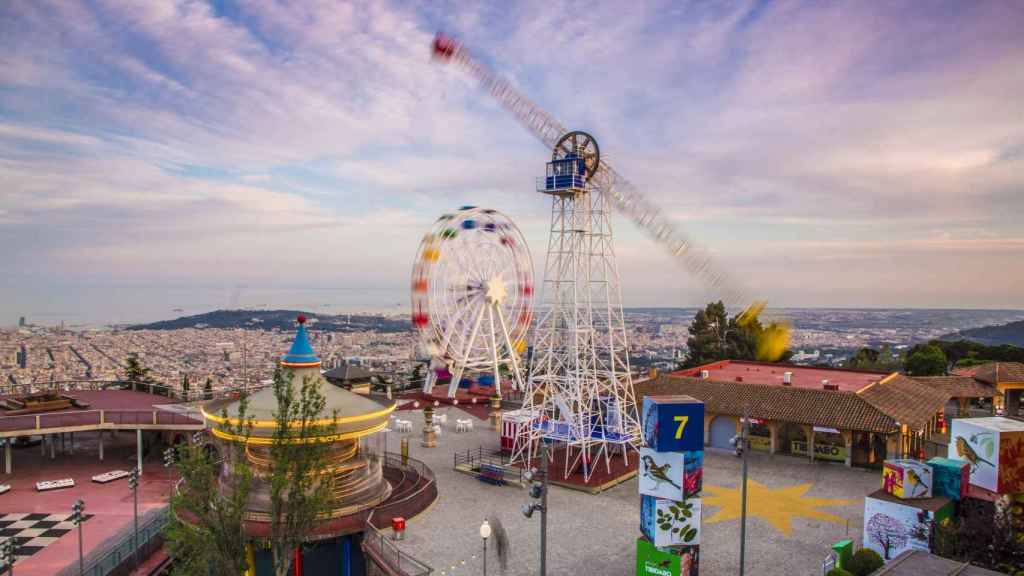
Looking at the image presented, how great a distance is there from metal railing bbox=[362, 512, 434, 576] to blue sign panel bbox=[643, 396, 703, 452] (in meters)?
6.63

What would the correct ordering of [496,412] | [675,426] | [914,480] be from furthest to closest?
[496,412] → [914,480] → [675,426]

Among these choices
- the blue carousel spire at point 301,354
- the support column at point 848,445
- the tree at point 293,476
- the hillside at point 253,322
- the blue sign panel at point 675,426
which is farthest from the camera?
the hillside at point 253,322

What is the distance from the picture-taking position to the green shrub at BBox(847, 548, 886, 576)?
56.3 feet

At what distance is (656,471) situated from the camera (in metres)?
17.1

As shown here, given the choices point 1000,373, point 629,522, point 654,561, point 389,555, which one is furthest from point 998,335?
point 389,555

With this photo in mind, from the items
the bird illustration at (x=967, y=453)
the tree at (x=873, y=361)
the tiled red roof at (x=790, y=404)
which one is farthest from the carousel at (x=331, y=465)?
the tree at (x=873, y=361)

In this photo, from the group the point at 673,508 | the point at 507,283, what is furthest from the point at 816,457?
A: the point at 507,283

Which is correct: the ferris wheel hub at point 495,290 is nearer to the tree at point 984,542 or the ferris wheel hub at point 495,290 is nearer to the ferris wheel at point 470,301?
the ferris wheel at point 470,301

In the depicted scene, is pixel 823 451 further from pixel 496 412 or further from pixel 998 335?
pixel 998 335

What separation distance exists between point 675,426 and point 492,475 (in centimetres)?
1188

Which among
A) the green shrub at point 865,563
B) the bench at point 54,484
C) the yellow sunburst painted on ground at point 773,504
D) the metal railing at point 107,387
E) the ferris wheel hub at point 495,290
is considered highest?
the ferris wheel hub at point 495,290

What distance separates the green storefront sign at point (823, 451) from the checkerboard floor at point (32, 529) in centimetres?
2867

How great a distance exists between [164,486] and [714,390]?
25363 mm

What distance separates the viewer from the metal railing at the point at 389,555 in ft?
58.3
